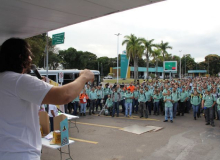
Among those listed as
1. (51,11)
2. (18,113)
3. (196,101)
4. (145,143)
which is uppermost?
(51,11)

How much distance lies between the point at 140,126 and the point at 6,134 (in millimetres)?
8455

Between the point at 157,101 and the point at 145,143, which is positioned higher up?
the point at 157,101

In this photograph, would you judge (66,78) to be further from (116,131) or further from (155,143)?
(155,143)

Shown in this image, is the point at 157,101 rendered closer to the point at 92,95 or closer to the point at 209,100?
the point at 209,100

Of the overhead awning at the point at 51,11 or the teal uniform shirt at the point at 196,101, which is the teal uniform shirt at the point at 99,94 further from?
the overhead awning at the point at 51,11

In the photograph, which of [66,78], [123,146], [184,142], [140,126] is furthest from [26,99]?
[66,78]

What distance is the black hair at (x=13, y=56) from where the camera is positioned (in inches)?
55.3

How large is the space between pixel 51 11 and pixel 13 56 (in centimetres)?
215

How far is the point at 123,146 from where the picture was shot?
6.51 meters

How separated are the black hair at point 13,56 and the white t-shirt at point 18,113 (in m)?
0.06

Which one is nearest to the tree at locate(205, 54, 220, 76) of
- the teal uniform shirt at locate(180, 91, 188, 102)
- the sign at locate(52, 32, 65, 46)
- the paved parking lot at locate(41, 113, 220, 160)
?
the teal uniform shirt at locate(180, 91, 188, 102)

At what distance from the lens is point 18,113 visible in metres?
1.36

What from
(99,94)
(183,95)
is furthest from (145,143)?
(99,94)

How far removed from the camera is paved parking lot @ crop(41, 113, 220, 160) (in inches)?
224
